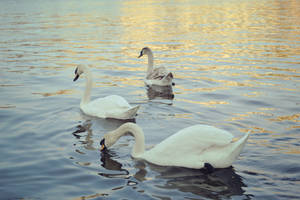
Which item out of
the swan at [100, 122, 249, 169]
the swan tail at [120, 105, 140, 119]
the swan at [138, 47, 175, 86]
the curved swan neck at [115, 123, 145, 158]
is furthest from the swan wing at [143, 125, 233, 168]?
the swan at [138, 47, 175, 86]

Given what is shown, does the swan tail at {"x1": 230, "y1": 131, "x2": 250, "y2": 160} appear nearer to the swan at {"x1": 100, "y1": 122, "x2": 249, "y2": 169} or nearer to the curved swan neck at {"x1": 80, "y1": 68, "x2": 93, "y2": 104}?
the swan at {"x1": 100, "y1": 122, "x2": 249, "y2": 169}

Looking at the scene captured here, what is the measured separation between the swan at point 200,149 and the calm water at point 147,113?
190mm

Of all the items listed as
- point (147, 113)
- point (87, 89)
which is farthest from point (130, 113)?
point (87, 89)

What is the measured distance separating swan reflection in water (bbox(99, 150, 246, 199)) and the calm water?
0.02 m

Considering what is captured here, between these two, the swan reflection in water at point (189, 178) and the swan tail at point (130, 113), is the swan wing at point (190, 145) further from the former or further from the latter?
the swan tail at point (130, 113)

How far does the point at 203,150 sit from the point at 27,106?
6441mm

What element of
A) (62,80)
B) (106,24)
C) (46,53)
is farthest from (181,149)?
(106,24)

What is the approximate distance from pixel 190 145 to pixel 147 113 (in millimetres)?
4107

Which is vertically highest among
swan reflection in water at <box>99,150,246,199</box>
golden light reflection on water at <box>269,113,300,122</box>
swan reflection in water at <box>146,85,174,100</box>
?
swan reflection in water at <box>146,85,174,100</box>

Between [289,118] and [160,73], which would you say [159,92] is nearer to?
[160,73]

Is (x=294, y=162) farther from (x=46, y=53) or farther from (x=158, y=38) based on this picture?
(x=158, y=38)

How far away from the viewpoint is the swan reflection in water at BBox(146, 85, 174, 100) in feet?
43.5

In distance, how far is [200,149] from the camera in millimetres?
7117

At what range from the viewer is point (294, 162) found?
7.54 m
